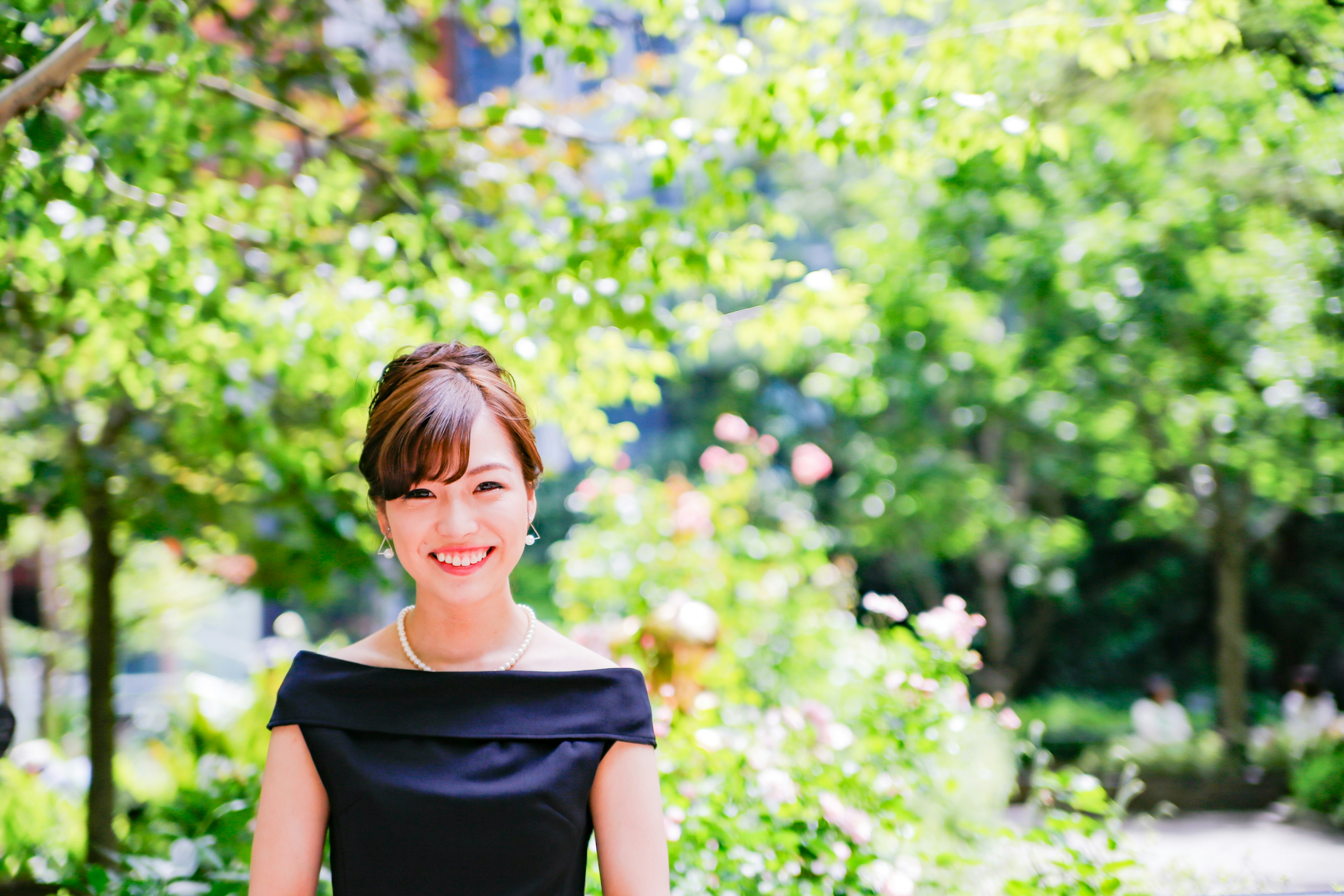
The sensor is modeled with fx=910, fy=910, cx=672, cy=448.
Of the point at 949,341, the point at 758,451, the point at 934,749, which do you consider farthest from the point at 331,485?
the point at 949,341

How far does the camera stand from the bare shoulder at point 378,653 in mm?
1454

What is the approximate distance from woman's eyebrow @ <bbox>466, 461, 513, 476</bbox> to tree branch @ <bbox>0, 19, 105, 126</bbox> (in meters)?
1.59

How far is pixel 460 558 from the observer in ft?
4.54

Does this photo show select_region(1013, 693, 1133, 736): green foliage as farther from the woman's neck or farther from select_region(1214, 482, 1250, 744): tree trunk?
the woman's neck

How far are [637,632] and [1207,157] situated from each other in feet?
13.9

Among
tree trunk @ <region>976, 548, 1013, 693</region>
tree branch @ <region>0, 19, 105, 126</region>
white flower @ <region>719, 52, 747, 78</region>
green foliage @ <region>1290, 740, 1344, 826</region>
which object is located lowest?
tree trunk @ <region>976, 548, 1013, 693</region>

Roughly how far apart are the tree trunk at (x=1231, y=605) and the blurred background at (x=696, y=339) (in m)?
0.05

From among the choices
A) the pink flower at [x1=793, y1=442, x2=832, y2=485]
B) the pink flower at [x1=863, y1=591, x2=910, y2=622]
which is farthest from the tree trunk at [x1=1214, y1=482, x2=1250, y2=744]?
the pink flower at [x1=863, y1=591, x2=910, y2=622]

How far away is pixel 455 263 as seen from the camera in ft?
10.4

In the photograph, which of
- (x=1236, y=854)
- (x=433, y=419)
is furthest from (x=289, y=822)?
(x=1236, y=854)

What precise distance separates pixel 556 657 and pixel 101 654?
144 inches

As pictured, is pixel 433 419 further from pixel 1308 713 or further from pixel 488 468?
pixel 1308 713

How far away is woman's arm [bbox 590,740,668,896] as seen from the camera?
4.54 feet

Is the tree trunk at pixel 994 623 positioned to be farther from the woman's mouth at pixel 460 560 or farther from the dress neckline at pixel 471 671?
the woman's mouth at pixel 460 560
